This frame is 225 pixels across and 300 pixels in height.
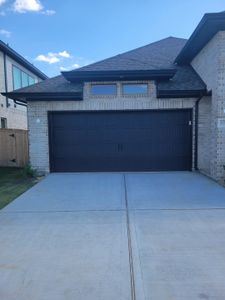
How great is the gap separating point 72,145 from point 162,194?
463cm

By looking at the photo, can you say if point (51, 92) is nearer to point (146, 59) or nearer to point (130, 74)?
point (130, 74)

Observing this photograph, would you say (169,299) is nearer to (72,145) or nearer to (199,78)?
(72,145)

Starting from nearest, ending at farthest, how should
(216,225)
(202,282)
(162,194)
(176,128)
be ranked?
(202,282) → (216,225) → (162,194) → (176,128)

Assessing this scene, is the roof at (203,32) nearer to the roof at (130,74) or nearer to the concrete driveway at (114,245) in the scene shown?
the roof at (130,74)

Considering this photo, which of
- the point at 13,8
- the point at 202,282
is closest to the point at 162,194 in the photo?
the point at 202,282

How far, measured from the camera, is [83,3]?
1051 centimetres

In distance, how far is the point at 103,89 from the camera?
970 cm

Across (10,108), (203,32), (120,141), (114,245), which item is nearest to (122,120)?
(120,141)

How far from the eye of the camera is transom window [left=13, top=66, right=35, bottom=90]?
585 inches

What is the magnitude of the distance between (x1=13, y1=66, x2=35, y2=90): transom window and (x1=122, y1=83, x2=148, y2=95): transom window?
817 centimetres

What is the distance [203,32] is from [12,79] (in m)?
10.8

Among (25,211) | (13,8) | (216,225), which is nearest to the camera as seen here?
(216,225)

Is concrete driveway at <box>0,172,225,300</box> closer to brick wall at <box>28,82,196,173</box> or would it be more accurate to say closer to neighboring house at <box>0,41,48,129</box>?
brick wall at <box>28,82,196,173</box>

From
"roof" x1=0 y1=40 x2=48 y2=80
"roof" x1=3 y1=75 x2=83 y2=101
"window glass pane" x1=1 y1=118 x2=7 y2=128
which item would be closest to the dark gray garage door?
"roof" x1=3 y1=75 x2=83 y2=101
